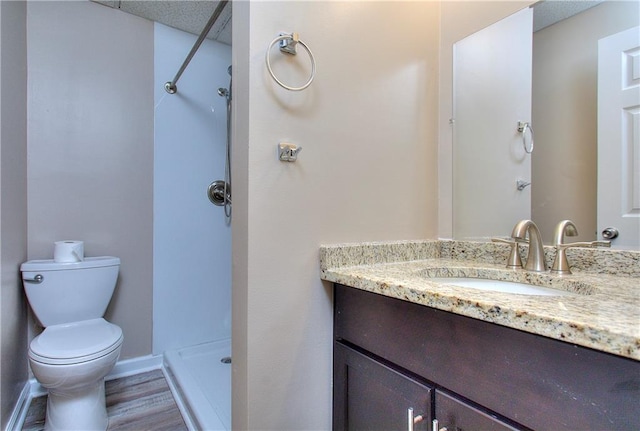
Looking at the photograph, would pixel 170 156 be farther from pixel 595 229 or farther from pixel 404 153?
pixel 595 229

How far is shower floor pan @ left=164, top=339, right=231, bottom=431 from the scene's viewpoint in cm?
A: 141

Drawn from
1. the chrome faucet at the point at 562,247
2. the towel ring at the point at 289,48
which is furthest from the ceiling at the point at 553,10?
the towel ring at the point at 289,48

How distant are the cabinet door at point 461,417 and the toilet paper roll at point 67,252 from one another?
6.18 feet

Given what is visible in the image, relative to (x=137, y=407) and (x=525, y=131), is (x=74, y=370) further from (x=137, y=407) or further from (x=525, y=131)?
(x=525, y=131)

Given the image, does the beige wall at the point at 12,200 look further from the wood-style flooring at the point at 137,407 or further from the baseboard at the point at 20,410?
the wood-style flooring at the point at 137,407

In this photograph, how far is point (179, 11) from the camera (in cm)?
196

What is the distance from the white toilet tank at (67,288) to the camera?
161cm

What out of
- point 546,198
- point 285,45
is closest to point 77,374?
point 285,45

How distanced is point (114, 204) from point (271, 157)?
1.53 m

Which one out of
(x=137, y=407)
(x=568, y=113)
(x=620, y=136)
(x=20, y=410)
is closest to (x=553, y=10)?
(x=568, y=113)

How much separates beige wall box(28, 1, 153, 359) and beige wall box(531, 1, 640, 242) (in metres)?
2.13

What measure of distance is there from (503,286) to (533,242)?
0.56ft

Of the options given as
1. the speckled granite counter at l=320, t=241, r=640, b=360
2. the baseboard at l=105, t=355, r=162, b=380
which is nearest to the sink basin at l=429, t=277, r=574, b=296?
the speckled granite counter at l=320, t=241, r=640, b=360

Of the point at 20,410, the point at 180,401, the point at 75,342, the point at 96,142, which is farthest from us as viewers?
the point at 96,142
